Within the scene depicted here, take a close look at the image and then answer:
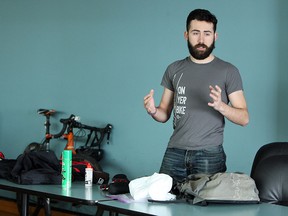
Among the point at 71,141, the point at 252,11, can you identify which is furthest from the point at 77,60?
the point at 252,11

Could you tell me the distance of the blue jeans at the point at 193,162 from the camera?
301 cm

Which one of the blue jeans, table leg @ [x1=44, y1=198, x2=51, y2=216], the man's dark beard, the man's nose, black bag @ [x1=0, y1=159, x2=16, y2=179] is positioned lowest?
table leg @ [x1=44, y1=198, x2=51, y2=216]

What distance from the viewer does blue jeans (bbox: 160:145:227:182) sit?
118 inches

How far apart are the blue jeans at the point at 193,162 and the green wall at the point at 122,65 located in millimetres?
1282

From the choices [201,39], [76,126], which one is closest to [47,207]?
[201,39]

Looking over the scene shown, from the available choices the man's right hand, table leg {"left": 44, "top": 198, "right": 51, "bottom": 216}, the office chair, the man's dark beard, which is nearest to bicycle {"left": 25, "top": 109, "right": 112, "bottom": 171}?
table leg {"left": 44, "top": 198, "right": 51, "bottom": 216}

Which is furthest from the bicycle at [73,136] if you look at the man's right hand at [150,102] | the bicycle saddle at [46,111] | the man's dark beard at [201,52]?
the man's dark beard at [201,52]

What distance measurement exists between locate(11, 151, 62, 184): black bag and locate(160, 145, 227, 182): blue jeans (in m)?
0.71

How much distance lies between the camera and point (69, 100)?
5.70 metres

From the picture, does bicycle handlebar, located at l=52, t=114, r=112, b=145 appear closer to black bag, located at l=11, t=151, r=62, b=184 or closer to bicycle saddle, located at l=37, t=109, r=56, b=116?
bicycle saddle, located at l=37, t=109, r=56, b=116

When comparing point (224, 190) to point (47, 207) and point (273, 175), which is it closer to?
point (273, 175)

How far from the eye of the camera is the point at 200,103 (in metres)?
3.08

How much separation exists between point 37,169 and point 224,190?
132 cm

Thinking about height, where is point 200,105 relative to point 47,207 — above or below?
above
